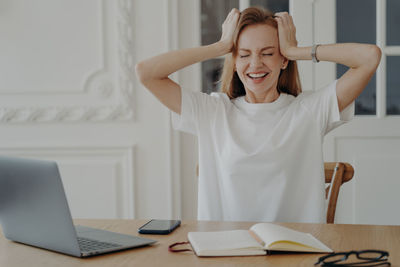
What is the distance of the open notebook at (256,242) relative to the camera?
113cm

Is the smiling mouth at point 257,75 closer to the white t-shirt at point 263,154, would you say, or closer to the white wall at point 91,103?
the white t-shirt at point 263,154

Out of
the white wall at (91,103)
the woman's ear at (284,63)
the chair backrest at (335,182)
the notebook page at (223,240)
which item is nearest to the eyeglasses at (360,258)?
the notebook page at (223,240)

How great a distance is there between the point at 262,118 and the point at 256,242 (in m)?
0.69

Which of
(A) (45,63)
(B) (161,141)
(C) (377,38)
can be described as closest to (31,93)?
(A) (45,63)

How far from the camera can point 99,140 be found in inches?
112

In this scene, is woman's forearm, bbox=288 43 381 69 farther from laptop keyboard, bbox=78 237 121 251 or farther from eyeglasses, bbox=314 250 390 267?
laptop keyboard, bbox=78 237 121 251

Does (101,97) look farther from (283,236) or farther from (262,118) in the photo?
(283,236)

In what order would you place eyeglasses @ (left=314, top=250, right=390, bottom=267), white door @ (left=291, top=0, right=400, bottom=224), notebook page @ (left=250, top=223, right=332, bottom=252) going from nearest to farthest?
eyeglasses @ (left=314, top=250, right=390, bottom=267) < notebook page @ (left=250, top=223, right=332, bottom=252) < white door @ (left=291, top=0, right=400, bottom=224)

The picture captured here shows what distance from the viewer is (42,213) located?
117cm

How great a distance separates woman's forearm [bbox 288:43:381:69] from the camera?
5.46 feet

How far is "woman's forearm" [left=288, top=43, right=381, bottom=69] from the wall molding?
1262 mm

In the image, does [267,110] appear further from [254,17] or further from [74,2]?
[74,2]

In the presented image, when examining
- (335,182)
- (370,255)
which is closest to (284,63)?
(335,182)

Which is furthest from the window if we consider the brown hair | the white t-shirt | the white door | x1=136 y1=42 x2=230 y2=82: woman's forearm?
x1=136 y1=42 x2=230 y2=82: woman's forearm
